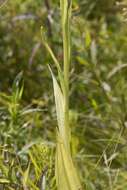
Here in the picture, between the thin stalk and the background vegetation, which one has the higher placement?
the thin stalk

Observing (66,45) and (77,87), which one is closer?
(66,45)

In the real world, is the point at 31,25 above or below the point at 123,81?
above

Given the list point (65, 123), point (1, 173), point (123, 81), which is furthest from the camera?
point (123, 81)

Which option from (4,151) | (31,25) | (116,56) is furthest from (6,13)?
(4,151)

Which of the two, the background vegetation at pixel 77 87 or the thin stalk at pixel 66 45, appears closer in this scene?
the thin stalk at pixel 66 45

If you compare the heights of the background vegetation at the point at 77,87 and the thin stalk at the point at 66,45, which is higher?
the thin stalk at the point at 66,45

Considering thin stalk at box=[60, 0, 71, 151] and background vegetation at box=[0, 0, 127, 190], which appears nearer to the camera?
thin stalk at box=[60, 0, 71, 151]

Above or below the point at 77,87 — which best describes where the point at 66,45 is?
above

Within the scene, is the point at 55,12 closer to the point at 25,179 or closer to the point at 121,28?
the point at 121,28
